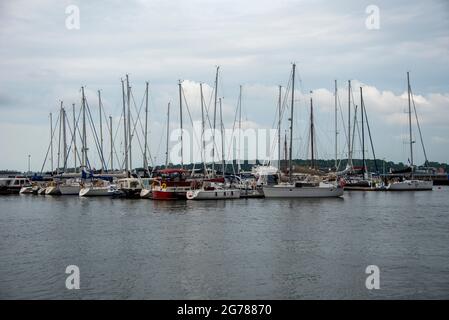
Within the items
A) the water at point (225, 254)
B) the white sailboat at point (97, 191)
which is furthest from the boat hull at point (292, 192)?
the white sailboat at point (97, 191)

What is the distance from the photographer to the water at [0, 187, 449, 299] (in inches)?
1032

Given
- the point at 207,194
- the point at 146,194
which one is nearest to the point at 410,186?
the point at 207,194

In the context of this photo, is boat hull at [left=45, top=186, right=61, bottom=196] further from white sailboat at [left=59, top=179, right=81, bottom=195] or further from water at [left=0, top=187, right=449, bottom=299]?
water at [left=0, top=187, right=449, bottom=299]

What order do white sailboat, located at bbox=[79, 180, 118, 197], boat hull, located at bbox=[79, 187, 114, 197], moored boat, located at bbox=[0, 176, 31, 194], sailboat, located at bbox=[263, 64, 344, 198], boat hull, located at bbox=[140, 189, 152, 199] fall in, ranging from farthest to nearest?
moored boat, located at bbox=[0, 176, 31, 194] < boat hull, located at bbox=[79, 187, 114, 197] < white sailboat, located at bbox=[79, 180, 118, 197] < boat hull, located at bbox=[140, 189, 152, 199] < sailboat, located at bbox=[263, 64, 344, 198]

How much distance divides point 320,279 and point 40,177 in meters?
102

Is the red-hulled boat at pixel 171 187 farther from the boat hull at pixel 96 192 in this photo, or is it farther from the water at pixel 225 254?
the water at pixel 225 254

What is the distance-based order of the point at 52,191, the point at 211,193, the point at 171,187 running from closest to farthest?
the point at 211,193
the point at 171,187
the point at 52,191

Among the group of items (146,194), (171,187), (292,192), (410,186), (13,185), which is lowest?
(410,186)

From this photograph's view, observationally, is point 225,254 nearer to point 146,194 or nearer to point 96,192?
point 146,194

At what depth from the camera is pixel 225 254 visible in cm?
3500

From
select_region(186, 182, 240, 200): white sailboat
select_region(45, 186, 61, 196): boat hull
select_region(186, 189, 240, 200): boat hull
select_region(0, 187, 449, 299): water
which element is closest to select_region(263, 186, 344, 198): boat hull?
select_region(186, 182, 240, 200): white sailboat

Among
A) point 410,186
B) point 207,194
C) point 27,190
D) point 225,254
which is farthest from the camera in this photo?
point 410,186

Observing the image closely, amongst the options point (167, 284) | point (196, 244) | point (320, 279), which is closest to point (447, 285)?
point (320, 279)
